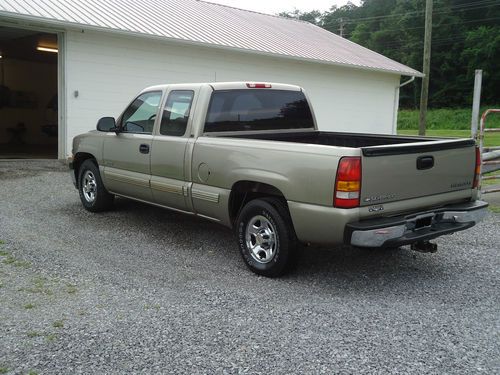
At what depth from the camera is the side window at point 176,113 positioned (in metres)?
6.13

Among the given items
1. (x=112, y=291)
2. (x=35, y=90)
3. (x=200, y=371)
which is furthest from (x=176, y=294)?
(x=35, y=90)

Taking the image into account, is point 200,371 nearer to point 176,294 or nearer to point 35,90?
point 176,294

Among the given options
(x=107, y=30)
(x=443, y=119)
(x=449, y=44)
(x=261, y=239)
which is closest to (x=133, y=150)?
(x=261, y=239)

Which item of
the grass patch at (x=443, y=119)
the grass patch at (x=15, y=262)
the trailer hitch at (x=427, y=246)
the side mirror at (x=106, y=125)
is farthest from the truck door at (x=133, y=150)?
the grass patch at (x=443, y=119)

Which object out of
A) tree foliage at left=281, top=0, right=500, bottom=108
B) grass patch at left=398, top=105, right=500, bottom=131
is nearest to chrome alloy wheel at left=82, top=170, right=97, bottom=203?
grass patch at left=398, top=105, right=500, bottom=131

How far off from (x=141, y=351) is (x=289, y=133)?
142 inches

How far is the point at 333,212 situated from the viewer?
4.48 m

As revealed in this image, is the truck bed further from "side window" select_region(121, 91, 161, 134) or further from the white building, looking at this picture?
the white building

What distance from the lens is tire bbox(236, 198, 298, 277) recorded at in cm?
495

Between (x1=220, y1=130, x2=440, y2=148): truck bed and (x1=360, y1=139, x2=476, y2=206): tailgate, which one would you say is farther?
(x1=220, y1=130, x2=440, y2=148): truck bed

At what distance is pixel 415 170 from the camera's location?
4773 mm

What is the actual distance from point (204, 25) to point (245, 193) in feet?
40.4

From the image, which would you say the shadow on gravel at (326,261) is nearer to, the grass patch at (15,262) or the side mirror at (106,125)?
the side mirror at (106,125)

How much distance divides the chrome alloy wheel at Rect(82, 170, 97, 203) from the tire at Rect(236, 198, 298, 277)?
3244mm
